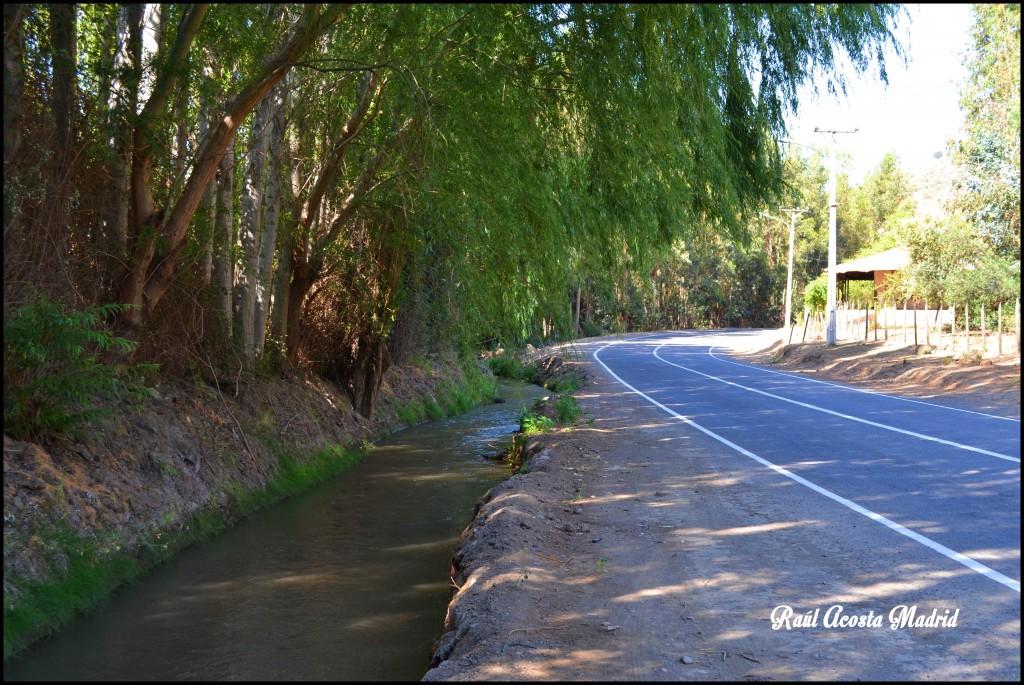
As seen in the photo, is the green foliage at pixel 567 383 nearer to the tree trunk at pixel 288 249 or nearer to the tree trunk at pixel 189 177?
the tree trunk at pixel 288 249

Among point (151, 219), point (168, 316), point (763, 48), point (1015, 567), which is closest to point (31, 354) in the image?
point (151, 219)

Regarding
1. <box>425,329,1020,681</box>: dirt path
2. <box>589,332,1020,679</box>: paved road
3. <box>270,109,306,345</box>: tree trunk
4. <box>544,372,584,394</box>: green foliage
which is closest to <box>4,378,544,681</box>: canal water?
<box>425,329,1020,681</box>: dirt path

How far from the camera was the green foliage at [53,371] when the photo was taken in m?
8.33

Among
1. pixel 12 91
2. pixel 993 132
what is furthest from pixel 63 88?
pixel 993 132

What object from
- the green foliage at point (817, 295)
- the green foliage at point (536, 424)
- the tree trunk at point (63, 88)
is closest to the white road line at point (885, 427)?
the green foliage at point (536, 424)

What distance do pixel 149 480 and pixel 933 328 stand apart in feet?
105

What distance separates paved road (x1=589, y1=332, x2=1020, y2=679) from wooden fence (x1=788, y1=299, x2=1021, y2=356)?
1109 cm

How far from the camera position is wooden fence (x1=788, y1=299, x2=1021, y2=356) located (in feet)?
95.1

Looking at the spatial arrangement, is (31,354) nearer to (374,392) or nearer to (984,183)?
(374,392)

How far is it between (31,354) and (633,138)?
246 inches

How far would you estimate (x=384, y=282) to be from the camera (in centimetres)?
1716

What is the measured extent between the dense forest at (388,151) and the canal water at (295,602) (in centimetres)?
239

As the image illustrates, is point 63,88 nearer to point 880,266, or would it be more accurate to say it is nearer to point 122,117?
point 122,117

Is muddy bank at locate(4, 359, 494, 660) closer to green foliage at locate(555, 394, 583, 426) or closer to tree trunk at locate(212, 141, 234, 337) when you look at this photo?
tree trunk at locate(212, 141, 234, 337)
